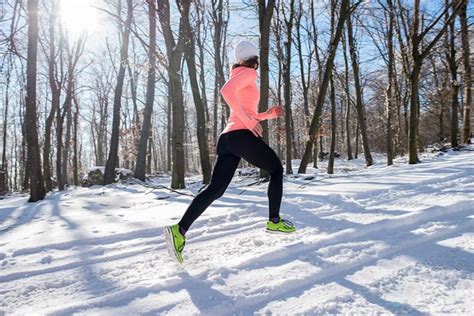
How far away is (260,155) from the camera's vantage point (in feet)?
9.20

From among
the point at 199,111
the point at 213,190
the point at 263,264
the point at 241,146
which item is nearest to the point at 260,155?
the point at 241,146

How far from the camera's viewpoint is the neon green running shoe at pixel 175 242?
2486 millimetres

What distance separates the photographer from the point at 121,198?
6.89 meters

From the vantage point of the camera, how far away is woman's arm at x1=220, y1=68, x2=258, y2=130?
8.84 feet

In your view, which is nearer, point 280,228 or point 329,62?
point 280,228

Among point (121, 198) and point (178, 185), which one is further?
point (178, 185)

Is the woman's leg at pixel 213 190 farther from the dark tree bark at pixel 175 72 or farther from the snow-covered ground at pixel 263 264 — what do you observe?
the dark tree bark at pixel 175 72

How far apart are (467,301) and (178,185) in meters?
7.82

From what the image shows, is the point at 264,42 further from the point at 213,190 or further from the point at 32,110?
the point at 213,190

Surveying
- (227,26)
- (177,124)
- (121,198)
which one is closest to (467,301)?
(121,198)

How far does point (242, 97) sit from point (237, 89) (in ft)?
0.32

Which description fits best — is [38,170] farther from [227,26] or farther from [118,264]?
[227,26]

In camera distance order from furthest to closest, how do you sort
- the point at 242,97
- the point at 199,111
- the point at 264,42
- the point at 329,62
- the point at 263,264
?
1. the point at 199,111
2. the point at 329,62
3. the point at 264,42
4. the point at 242,97
5. the point at 263,264

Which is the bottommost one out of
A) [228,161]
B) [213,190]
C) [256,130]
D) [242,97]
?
[213,190]
